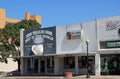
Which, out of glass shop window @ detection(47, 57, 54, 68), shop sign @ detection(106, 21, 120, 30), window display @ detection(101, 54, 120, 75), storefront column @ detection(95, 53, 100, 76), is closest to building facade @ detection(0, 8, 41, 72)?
glass shop window @ detection(47, 57, 54, 68)

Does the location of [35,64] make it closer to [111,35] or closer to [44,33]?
[44,33]

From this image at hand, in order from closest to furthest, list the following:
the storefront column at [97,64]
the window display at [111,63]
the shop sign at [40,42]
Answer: the window display at [111,63]
the storefront column at [97,64]
the shop sign at [40,42]

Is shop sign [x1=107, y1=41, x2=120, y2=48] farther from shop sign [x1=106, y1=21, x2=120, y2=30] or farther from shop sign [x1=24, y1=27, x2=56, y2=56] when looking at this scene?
shop sign [x1=24, y1=27, x2=56, y2=56]

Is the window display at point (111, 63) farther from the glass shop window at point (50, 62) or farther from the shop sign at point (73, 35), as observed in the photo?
the glass shop window at point (50, 62)

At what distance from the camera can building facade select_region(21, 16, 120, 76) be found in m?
39.6

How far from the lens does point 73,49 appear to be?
43125 millimetres

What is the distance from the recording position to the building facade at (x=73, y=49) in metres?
39.6

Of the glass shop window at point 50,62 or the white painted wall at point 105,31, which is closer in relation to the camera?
the white painted wall at point 105,31

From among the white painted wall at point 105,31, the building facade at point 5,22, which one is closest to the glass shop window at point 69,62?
the white painted wall at point 105,31

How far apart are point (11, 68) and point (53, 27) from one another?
34456 mm

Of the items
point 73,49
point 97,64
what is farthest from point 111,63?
point 73,49

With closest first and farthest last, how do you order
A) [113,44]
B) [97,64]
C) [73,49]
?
[113,44] < [97,64] < [73,49]

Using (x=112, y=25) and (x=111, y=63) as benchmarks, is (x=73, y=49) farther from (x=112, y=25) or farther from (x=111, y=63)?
(x=112, y=25)

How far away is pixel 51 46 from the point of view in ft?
150
